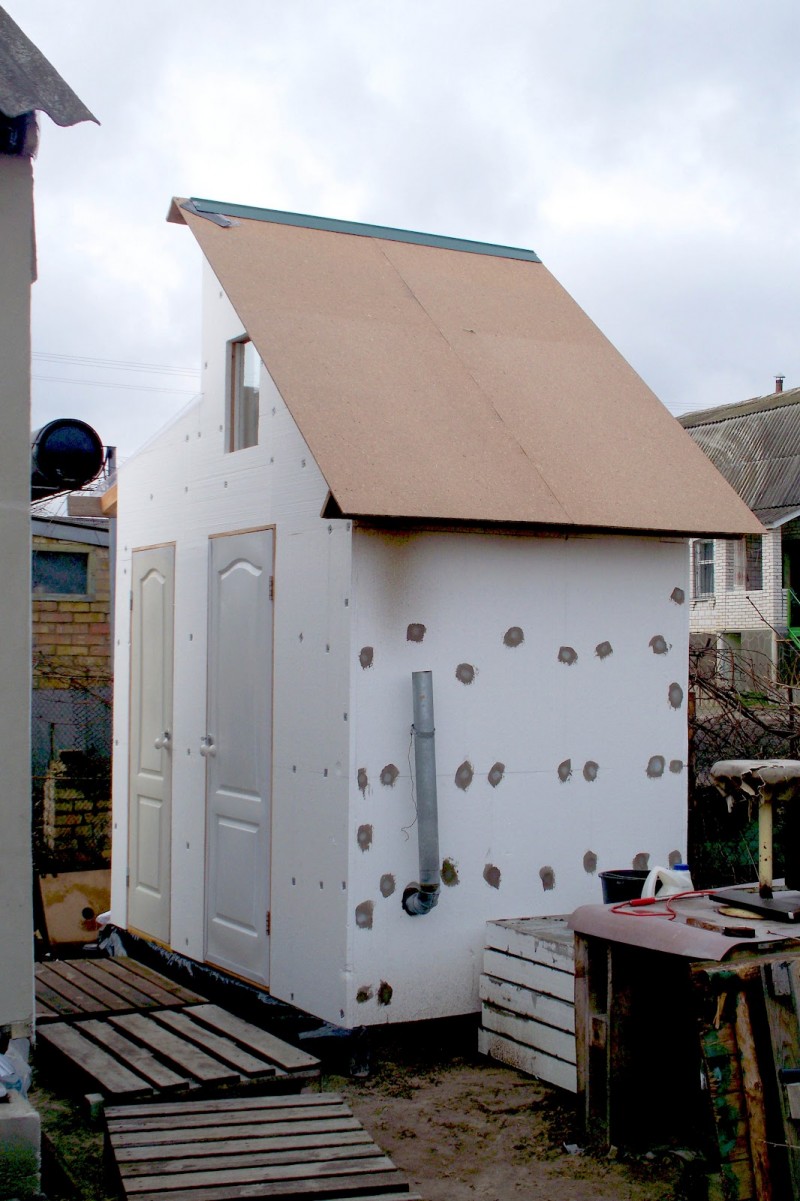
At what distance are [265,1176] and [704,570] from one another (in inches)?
863

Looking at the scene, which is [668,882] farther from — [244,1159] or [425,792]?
[244,1159]

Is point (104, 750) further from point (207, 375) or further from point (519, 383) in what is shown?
point (519, 383)

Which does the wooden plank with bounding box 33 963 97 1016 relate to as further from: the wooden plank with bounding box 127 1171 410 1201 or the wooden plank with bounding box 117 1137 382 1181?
the wooden plank with bounding box 127 1171 410 1201

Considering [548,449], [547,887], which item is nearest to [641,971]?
[547,887]

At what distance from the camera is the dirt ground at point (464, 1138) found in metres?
4.62

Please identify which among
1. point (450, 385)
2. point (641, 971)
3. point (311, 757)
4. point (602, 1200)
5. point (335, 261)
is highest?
point (335, 261)

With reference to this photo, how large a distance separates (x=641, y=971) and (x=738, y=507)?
2870 mm

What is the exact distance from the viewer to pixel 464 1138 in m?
5.15

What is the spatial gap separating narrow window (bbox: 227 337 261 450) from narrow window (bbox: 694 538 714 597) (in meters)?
18.6

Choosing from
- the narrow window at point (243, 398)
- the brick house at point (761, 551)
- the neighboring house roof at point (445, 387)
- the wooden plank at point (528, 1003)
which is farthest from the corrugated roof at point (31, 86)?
the brick house at point (761, 551)

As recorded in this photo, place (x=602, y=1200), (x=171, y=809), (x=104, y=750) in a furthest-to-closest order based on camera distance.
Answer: (x=104, y=750), (x=171, y=809), (x=602, y=1200)

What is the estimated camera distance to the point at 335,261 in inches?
289

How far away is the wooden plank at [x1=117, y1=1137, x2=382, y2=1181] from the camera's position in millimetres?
4156

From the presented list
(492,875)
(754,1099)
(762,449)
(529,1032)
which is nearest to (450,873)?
(492,875)
